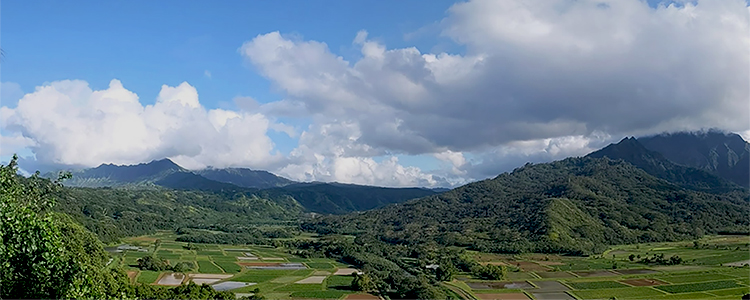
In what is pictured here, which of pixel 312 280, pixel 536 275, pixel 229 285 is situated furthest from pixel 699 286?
pixel 229 285

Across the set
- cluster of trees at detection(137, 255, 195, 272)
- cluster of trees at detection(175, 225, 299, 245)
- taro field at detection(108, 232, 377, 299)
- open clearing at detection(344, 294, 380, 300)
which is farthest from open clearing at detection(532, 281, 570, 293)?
cluster of trees at detection(175, 225, 299, 245)

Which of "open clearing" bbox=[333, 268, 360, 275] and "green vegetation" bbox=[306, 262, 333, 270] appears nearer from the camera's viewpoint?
"open clearing" bbox=[333, 268, 360, 275]

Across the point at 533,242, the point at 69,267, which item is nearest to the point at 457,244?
the point at 533,242

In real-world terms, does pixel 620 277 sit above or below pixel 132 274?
below

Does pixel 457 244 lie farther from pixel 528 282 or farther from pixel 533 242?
pixel 528 282

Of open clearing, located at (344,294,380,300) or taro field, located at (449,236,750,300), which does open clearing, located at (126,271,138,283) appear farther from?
taro field, located at (449,236,750,300)

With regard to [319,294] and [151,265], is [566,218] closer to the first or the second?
[319,294]
